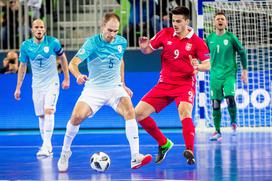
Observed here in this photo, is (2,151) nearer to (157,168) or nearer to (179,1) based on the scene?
(157,168)

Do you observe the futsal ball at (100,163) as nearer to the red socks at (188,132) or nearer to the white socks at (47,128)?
the red socks at (188,132)

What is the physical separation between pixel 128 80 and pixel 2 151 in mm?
5321

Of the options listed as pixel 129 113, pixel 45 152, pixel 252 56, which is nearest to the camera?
pixel 129 113

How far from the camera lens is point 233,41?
15.8 metres

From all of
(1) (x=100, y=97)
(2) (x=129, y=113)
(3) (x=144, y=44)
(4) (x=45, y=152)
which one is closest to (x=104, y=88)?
(1) (x=100, y=97)

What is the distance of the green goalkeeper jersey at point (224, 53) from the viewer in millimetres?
15812

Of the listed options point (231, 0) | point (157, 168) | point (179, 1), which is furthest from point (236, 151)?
point (179, 1)

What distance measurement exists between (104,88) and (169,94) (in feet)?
3.26

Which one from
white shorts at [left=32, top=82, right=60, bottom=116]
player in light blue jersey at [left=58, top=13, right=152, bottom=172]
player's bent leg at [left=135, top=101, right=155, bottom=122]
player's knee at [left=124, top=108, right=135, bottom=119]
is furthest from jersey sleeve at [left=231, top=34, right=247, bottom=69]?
player's knee at [left=124, top=108, right=135, bottom=119]

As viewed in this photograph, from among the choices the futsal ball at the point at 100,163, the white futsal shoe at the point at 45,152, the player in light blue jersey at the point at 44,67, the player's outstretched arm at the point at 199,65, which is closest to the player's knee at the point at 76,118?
the futsal ball at the point at 100,163

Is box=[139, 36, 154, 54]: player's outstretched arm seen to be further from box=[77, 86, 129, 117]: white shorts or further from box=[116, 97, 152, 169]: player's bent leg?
box=[116, 97, 152, 169]: player's bent leg

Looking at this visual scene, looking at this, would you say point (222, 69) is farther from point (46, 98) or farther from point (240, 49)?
point (46, 98)

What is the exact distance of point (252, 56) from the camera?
19266 mm

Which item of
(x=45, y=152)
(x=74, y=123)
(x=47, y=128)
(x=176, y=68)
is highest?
(x=176, y=68)
